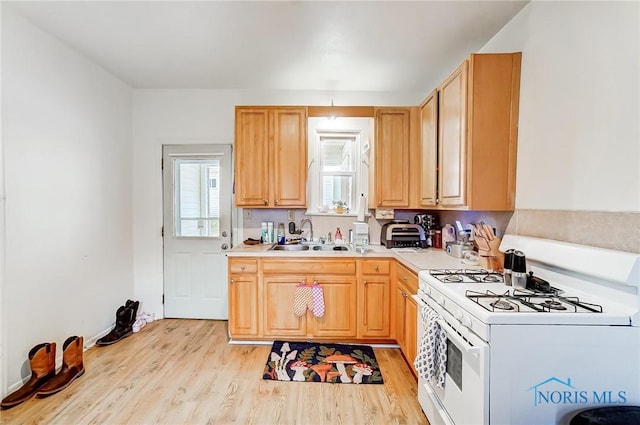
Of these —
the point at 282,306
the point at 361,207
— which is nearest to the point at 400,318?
the point at 282,306

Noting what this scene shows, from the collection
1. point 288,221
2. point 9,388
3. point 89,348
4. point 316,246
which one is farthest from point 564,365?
point 89,348

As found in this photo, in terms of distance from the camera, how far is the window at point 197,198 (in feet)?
11.2

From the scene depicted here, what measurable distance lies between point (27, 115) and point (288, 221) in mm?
2417

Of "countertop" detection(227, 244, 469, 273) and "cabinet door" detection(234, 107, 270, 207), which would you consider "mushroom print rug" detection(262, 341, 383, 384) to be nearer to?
"countertop" detection(227, 244, 469, 273)

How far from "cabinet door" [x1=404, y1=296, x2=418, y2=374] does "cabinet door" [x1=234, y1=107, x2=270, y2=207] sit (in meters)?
1.78

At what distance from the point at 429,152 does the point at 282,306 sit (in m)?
2.09

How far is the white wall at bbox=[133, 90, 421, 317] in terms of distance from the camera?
11.1ft

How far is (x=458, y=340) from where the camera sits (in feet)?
4.28

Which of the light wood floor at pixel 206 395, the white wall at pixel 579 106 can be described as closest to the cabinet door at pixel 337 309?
the light wood floor at pixel 206 395

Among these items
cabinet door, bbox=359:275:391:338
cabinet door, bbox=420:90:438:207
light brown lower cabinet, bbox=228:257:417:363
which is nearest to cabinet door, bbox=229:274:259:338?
light brown lower cabinet, bbox=228:257:417:363

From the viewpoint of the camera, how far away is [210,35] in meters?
2.28

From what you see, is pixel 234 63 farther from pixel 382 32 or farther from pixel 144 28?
pixel 382 32

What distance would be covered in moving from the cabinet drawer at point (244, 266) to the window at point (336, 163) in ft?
3.19

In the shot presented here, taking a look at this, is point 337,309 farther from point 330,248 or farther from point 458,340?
point 458,340
